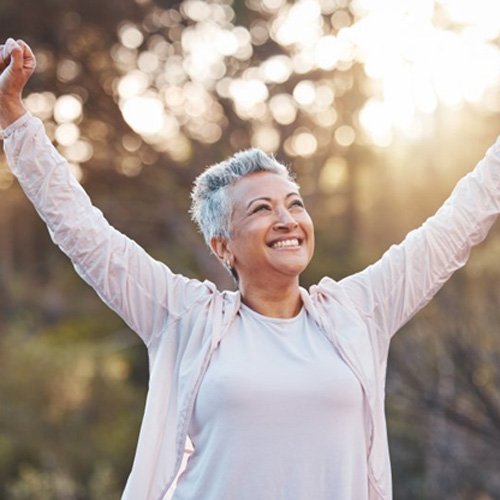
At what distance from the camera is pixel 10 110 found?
2117mm

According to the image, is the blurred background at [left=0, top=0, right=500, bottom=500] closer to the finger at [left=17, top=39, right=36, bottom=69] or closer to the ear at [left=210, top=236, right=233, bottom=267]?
the ear at [left=210, top=236, right=233, bottom=267]

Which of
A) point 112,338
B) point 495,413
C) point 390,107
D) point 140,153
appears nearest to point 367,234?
point 112,338

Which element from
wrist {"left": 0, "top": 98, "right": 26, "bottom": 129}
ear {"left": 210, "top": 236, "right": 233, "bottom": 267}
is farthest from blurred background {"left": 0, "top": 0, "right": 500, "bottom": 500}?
wrist {"left": 0, "top": 98, "right": 26, "bottom": 129}

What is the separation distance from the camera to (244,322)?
2.17 m

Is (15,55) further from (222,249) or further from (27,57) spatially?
(222,249)

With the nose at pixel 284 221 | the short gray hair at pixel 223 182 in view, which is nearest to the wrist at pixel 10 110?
the short gray hair at pixel 223 182

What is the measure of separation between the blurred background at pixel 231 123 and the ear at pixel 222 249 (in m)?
4.24

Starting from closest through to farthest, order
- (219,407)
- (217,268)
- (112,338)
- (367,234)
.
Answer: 1. (219,407)
2. (217,268)
3. (112,338)
4. (367,234)

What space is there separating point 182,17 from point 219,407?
22.7 feet

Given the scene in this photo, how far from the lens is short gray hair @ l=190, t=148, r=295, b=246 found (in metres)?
2.30

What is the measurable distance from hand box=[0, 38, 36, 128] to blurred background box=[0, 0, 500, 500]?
4.62m

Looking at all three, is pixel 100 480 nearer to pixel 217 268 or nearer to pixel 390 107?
pixel 217 268

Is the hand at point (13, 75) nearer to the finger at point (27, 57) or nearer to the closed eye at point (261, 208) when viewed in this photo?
the finger at point (27, 57)

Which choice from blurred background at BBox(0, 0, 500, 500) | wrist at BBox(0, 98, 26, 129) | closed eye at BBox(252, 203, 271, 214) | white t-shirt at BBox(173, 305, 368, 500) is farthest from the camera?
blurred background at BBox(0, 0, 500, 500)
